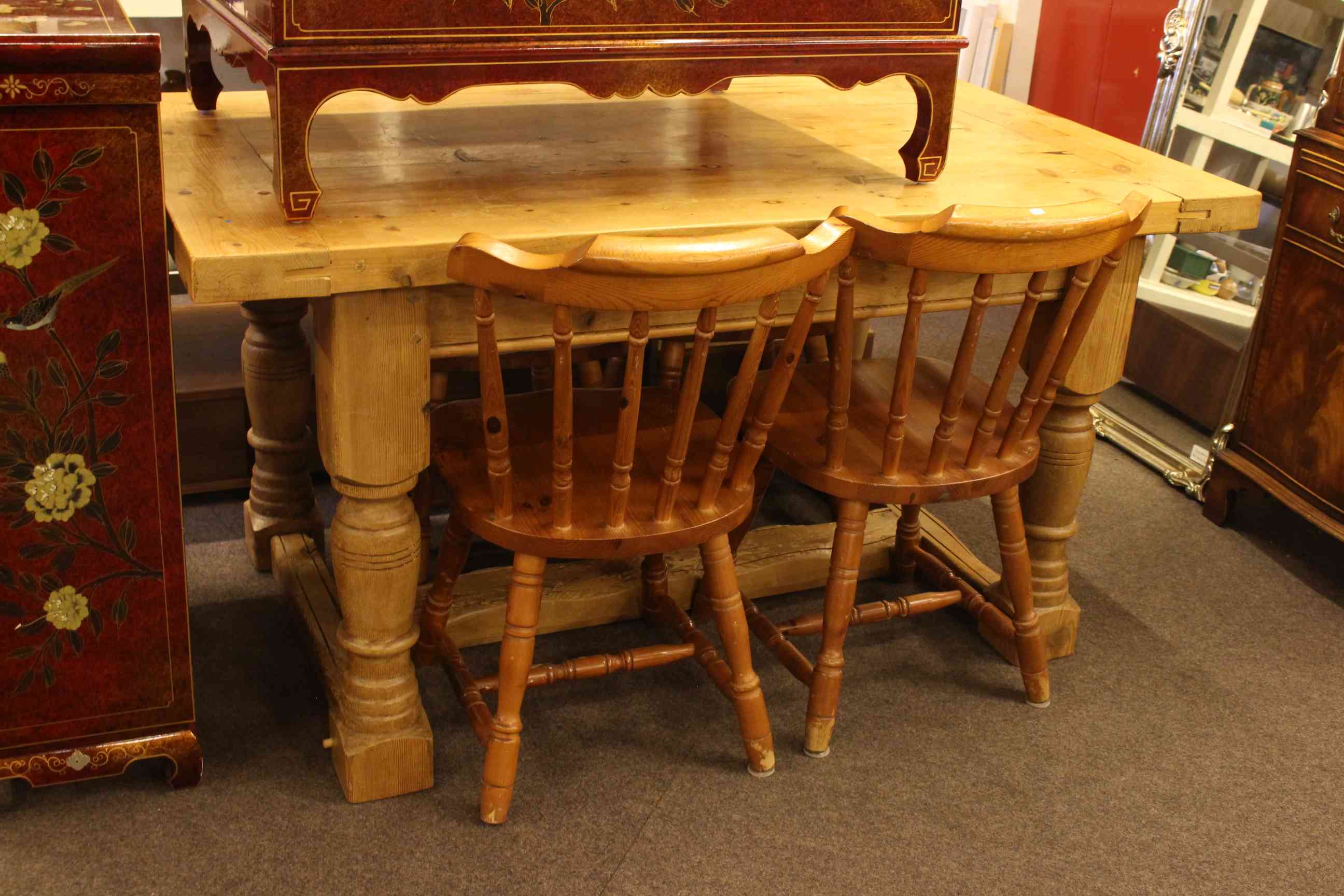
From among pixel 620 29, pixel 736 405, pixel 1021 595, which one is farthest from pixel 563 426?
pixel 1021 595

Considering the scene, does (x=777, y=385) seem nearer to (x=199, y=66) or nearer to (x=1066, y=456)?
(x=1066, y=456)

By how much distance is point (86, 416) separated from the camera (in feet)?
5.47

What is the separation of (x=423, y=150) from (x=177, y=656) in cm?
82

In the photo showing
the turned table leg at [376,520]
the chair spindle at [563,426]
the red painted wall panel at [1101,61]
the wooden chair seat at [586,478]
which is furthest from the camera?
the red painted wall panel at [1101,61]

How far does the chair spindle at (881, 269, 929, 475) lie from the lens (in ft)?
5.86

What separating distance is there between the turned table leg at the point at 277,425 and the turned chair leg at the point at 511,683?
0.72 m

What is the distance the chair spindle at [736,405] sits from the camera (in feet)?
5.44

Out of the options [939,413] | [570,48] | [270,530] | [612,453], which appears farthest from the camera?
[270,530]

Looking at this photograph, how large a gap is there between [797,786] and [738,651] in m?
0.24

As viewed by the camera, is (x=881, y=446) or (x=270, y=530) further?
(x=270, y=530)

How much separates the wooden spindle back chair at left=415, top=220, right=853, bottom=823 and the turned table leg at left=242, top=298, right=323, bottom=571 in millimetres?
399

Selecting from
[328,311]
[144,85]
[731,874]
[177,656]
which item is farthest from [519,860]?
[144,85]

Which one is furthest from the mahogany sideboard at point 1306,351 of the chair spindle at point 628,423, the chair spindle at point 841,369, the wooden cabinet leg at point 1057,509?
the chair spindle at point 628,423

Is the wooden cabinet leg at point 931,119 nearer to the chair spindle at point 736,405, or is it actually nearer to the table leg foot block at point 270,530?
the chair spindle at point 736,405
